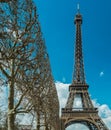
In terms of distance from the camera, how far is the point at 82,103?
73688 millimetres

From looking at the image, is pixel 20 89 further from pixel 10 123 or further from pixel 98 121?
pixel 98 121

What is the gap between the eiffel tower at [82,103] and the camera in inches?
2652

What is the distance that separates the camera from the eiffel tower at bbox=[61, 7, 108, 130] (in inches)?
2652

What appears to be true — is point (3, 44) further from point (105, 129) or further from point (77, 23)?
point (77, 23)

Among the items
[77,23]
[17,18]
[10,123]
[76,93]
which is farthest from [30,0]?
[77,23]

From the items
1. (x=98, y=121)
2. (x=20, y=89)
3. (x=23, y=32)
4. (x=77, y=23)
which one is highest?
(x=77, y=23)

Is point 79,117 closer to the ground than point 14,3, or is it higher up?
higher up

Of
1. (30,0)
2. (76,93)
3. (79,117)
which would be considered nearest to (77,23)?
(76,93)

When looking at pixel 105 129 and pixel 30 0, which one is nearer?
pixel 30 0

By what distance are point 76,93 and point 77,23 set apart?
1769 centimetres

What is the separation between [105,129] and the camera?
65.1 meters

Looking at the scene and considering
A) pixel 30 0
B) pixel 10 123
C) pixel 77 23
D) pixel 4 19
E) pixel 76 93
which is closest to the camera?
pixel 4 19

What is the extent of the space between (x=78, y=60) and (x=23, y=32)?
2517 inches

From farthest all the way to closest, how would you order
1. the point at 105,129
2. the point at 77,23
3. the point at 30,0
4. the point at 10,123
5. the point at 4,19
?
the point at 77,23, the point at 105,129, the point at 30,0, the point at 10,123, the point at 4,19
